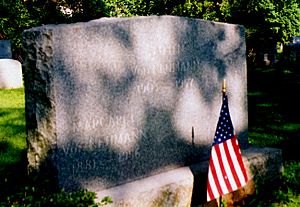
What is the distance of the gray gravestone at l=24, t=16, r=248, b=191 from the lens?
3543 mm

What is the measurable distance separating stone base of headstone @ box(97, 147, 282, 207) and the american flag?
0.88 feet

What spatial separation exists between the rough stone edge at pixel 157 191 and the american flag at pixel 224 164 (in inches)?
10.0

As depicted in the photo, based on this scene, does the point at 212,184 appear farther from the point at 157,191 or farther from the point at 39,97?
the point at 39,97

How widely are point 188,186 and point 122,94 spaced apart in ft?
3.43

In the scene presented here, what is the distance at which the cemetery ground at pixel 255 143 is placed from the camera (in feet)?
10.3

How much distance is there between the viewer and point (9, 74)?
40.3ft

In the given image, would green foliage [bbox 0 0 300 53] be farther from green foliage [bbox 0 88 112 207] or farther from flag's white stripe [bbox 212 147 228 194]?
flag's white stripe [bbox 212 147 228 194]

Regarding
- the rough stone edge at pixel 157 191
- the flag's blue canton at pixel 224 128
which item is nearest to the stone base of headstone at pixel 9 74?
the rough stone edge at pixel 157 191

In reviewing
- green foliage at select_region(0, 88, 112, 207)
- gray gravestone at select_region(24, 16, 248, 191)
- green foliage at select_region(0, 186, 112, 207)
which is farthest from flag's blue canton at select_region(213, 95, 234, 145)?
green foliage at select_region(0, 186, 112, 207)

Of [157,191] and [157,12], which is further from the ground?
[157,12]

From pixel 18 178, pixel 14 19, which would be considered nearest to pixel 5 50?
pixel 14 19

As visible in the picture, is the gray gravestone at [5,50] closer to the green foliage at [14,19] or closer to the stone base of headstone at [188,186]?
the green foliage at [14,19]

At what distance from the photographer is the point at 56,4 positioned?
18.8 meters

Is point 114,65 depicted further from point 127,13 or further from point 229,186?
point 127,13
